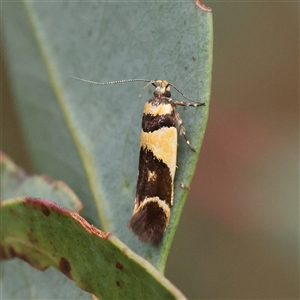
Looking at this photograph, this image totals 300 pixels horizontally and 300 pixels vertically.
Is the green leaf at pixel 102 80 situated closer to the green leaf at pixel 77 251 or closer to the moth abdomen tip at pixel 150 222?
the moth abdomen tip at pixel 150 222

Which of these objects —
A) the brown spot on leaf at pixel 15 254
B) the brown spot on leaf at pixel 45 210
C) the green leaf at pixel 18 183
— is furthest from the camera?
the green leaf at pixel 18 183

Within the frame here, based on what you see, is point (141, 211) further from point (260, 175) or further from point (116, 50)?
point (260, 175)

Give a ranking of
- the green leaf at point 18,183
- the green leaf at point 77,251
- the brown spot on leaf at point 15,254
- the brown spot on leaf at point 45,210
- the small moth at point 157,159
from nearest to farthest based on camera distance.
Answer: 1. the green leaf at point 77,251
2. the brown spot on leaf at point 45,210
3. the brown spot on leaf at point 15,254
4. the small moth at point 157,159
5. the green leaf at point 18,183

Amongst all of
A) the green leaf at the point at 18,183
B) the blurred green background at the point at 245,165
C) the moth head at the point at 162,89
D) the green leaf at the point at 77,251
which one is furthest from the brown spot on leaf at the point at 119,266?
the blurred green background at the point at 245,165

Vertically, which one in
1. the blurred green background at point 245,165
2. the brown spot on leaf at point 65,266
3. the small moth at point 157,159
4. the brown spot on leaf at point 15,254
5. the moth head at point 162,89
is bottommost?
the brown spot on leaf at point 65,266

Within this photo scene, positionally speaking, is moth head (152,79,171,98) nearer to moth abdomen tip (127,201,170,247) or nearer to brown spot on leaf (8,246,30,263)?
moth abdomen tip (127,201,170,247)

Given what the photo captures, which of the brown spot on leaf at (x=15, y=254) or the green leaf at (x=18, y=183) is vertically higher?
the green leaf at (x=18, y=183)

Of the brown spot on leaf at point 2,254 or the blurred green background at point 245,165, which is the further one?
the blurred green background at point 245,165
